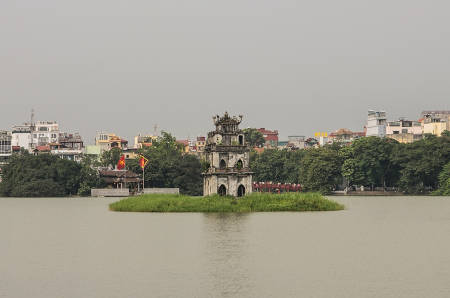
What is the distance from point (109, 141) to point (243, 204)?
125 m

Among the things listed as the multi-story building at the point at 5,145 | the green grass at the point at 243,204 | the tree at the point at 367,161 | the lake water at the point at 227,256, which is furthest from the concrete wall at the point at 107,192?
the multi-story building at the point at 5,145

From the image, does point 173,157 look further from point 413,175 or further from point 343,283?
point 343,283

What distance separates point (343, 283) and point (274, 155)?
9370 centimetres

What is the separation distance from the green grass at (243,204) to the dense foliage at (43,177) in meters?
38.3

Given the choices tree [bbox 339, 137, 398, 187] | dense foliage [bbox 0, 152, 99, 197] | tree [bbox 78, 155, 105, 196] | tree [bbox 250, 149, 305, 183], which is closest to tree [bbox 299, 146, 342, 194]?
tree [bbox 339, 137, 398, 187]

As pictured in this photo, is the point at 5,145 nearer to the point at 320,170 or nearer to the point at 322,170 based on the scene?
the point at 320,170

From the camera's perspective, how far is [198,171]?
326ft

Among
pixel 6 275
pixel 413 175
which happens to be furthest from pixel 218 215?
pixel 413 175

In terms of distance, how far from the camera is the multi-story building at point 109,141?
178 metres

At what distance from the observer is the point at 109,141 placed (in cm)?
18288

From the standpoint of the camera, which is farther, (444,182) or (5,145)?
(5,145)

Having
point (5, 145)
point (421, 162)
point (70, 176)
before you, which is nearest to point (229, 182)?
point (421, 162)

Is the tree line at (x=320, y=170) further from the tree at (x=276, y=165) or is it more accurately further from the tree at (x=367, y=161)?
the tree at (x=276, y=165)

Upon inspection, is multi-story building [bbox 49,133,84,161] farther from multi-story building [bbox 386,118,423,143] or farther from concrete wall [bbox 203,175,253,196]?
concrete wall [bbox 203,175,253,196]
